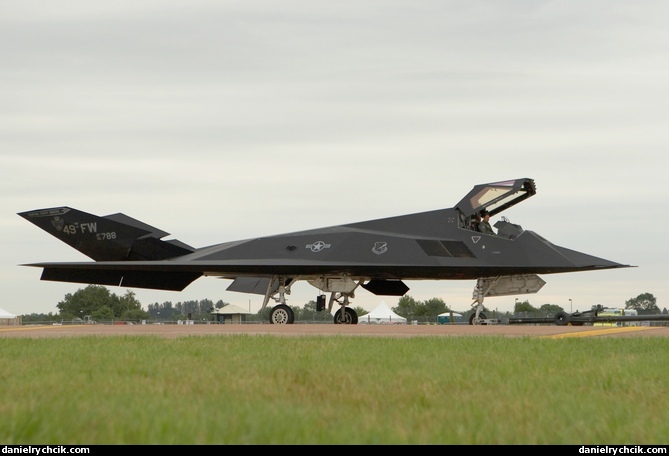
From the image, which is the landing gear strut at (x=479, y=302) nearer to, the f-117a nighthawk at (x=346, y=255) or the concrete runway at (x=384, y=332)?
the f-117a nighthawk at (x=346, y=255)

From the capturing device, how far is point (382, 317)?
63656mm

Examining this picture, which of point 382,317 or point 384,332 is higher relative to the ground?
point 382,317

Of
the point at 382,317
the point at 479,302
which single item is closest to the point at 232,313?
the point at 382,317

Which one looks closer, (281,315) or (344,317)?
(281,315)

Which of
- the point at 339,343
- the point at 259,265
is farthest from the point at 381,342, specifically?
the point at 259,265

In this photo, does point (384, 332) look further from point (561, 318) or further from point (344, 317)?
point (561, 318)

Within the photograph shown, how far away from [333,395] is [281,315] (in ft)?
62.0

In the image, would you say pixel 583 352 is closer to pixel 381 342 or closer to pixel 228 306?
pixel 381 342

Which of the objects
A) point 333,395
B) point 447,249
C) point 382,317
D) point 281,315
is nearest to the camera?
point 333,395

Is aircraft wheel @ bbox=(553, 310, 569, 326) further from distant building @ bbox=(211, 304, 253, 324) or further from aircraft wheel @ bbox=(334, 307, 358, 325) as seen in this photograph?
distant building @ bbox=(211, 304, 253, 324)

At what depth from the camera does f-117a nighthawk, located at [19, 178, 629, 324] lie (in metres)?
23.8

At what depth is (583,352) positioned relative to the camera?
36.6 feet

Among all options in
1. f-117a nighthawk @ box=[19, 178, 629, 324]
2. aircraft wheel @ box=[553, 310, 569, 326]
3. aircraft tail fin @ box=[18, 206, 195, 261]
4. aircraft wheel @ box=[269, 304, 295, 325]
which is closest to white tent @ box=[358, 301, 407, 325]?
aircraft wheel @ box=[553, 310, 569, 326]

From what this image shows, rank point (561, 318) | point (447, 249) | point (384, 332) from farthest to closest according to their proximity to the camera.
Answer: point (561, 318)
point (447, 249)
point (384, 332)
